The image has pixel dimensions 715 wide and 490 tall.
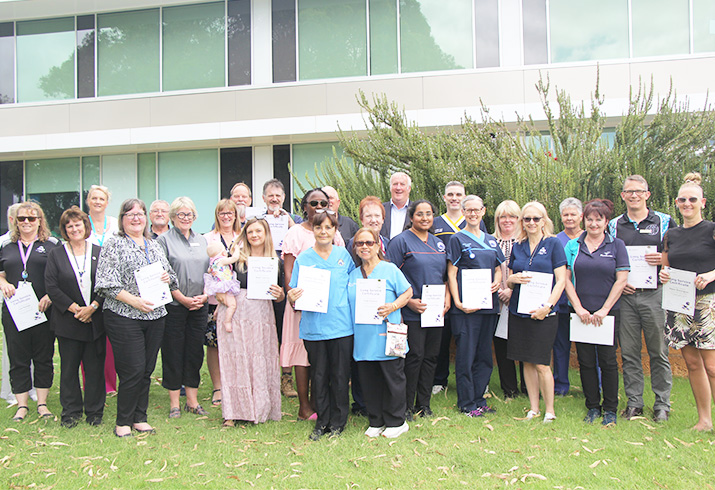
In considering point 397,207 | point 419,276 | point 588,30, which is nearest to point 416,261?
point 419,276

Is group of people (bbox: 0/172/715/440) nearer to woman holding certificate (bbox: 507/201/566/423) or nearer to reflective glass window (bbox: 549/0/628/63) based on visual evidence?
woman holding certificate (bbox: 507/201/566/423)

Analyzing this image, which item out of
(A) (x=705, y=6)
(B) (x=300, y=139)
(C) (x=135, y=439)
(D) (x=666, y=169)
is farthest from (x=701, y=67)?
(C) (x=135, y=439)

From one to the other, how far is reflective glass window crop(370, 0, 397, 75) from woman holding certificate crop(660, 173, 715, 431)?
10.9m

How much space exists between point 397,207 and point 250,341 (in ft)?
7.75

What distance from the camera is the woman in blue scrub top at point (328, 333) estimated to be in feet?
16.8

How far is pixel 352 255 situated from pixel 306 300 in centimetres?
73

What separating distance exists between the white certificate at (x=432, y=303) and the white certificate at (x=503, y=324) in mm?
918

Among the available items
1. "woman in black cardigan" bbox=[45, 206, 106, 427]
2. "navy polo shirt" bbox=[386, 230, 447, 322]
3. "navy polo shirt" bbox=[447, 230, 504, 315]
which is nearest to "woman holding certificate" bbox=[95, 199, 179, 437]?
"woman in black cardigan" bbox=[45, 206, 106, 427]

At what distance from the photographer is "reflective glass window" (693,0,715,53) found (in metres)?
13.8

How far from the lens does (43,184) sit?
56.7 ft

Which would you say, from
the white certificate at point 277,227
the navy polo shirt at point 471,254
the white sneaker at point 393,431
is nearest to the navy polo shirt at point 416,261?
the navy polo shirt at point 471,254

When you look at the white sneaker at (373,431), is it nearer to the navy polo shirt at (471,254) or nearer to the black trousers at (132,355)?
the navy polo shirt at (471,254)

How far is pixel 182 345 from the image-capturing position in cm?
593

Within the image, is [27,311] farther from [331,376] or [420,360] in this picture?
[420,360]
